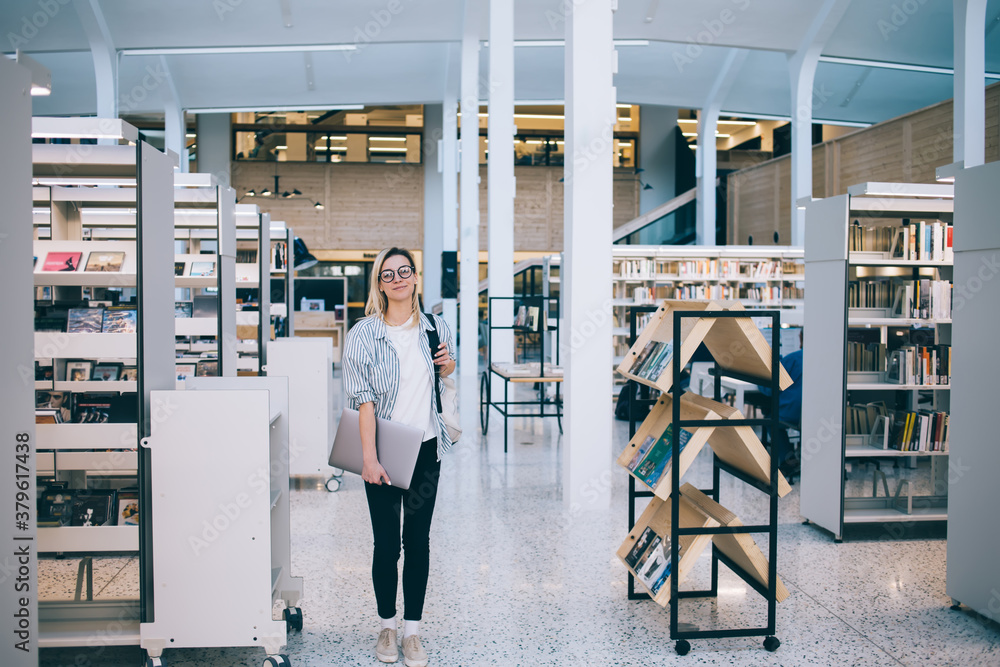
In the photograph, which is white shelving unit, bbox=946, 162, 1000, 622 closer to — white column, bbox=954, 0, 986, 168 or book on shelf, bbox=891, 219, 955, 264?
book on shelf, bbox=891, 219, 955, 264

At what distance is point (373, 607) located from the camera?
330 cm

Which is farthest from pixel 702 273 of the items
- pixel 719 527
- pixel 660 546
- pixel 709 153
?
pixel 719 527

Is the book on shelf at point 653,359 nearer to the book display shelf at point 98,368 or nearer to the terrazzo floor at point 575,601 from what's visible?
the terrazzo floor at point 575,601

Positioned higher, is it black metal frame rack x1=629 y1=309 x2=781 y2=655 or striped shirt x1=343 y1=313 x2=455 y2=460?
striped shirt x1=343 y1=313 x2=455 y2=460

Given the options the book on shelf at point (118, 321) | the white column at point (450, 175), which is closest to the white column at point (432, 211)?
the white column at point (450, 175)

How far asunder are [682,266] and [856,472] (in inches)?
222

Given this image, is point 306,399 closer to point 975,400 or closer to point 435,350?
point 435,350

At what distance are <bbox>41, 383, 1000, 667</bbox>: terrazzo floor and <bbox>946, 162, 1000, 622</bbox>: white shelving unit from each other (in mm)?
211

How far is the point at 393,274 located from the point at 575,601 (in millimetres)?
1765

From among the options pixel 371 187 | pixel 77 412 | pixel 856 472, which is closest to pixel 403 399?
pixel 77 412

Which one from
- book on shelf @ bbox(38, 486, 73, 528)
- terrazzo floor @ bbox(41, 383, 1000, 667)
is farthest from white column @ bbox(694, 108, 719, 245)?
book on shelf @ bbox(38, 486, 73, 528)

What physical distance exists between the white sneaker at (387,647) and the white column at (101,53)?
9.64 metres

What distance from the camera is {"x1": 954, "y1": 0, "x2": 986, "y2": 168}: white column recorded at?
25.2 feet

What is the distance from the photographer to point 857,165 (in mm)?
12133
